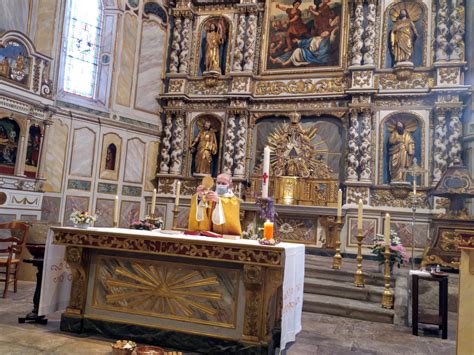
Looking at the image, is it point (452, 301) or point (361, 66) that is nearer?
point (452, 301)

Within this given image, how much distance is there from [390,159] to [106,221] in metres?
8.20

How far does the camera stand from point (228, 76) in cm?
1297

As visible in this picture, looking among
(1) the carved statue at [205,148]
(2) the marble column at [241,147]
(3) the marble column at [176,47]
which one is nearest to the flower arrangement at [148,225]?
(2) the marble column at [241,147]

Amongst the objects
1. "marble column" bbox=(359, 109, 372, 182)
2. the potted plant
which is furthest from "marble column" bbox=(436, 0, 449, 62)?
the potted plant

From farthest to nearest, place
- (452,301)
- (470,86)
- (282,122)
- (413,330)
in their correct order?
(282,122)
(470,86)
(452,301)
(413,330)

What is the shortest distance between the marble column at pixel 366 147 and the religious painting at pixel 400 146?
420 mm

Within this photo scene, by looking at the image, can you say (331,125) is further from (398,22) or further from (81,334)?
(81,334)

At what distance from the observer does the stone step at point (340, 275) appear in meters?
7.66

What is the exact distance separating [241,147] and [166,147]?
2506mm

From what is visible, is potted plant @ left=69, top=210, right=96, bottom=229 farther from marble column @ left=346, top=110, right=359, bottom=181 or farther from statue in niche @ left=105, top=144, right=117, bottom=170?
marble column @ left=346, top=110, right=359, bottom=181

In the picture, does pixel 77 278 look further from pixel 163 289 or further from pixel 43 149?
pixel 43 149

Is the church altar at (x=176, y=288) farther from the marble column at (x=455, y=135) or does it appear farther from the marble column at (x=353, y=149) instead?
the marble column at (x=455, y=135)

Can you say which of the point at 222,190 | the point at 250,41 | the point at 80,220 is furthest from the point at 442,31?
the point at 80,220

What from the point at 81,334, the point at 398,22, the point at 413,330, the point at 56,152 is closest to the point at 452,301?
the point at 413,330
